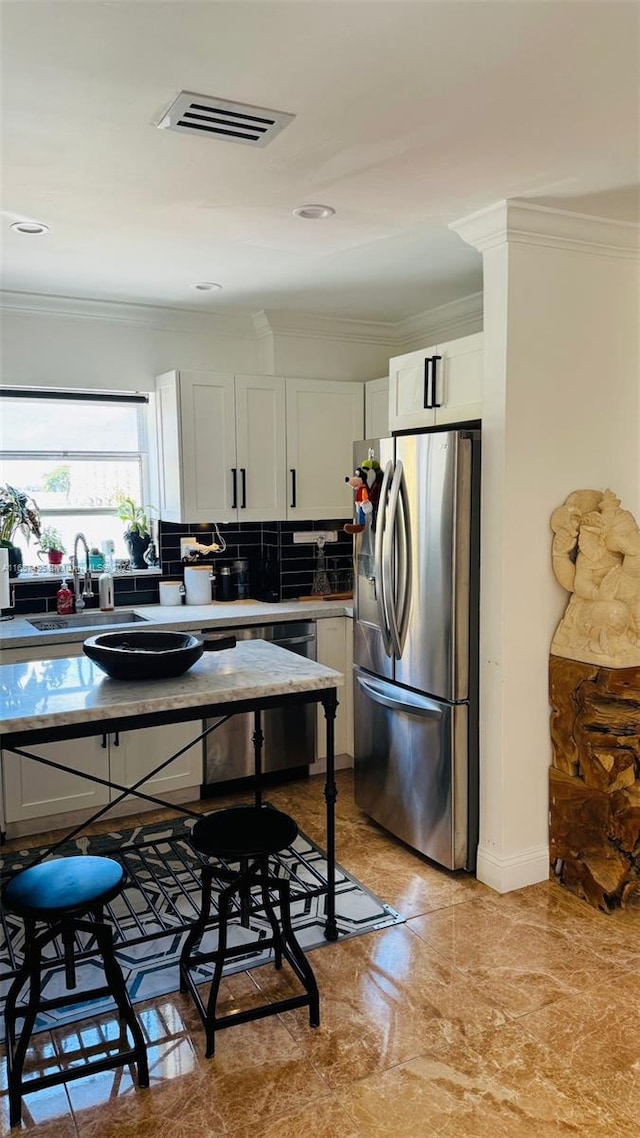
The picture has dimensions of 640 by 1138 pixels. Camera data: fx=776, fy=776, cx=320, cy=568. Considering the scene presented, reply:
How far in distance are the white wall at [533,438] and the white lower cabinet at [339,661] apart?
4.16 ft

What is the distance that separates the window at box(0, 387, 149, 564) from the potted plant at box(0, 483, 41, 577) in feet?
0.20

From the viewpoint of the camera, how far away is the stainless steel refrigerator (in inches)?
119

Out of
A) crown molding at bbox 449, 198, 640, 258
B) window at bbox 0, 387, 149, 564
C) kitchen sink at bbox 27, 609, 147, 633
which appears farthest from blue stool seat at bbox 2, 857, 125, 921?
crown molding at bbox 449, 198, 640, 258

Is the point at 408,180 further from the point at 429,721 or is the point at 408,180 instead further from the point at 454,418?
the point at 429,721

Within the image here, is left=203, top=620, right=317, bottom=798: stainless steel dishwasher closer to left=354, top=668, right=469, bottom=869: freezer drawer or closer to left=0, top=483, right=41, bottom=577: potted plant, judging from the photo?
left=354, top=668, right=469, bottom=869: freezer drawer

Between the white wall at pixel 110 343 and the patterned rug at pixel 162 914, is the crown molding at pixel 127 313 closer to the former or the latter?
the white wall at pixel 110 343

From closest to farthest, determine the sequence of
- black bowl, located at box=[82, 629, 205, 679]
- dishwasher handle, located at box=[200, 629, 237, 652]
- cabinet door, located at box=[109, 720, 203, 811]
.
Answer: black bowl, located at box=[82, 629, 205, 679] < dishwasher handle, located at box=[200, 629, 237, 652] < cabinet door, located at box=[109, 720, 203, 811]

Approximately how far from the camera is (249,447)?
4324 millimetres

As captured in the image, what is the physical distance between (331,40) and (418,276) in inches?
77.4

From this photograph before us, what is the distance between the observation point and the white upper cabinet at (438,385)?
3.16 m

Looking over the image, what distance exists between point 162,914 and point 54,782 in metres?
0.96

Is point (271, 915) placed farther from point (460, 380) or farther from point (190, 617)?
point (460, 380)

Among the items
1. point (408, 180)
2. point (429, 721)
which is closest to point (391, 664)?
point (429, 721)

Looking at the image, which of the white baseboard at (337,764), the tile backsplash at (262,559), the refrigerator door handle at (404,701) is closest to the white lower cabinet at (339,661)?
the white baseboard at (337,764)
